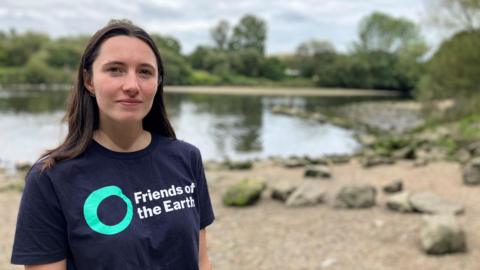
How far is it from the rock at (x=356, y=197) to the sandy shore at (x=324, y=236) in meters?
0.19

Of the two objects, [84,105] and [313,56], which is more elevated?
[313,56]

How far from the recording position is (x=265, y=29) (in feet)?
401

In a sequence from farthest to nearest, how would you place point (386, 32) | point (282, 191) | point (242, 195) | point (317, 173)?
1. point (386, 32)
2. point (317, 173)
3. point (282, 191)
4. point (242, 195)

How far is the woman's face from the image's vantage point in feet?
6.72

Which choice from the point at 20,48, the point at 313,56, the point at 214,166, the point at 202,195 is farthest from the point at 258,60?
the point at 202,195

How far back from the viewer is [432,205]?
869 cm

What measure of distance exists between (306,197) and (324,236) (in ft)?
6.49

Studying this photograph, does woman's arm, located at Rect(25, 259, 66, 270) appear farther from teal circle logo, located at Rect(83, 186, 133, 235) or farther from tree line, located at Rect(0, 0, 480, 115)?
tree line, located at Rect(0, 0, 480, 115)

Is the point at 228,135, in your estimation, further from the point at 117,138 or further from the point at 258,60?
Answer: the point at 258,60

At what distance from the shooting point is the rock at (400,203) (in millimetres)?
8812

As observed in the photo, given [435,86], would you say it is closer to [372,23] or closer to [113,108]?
[113,108]

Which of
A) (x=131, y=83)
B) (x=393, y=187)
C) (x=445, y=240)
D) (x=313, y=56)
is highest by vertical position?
(x=313, y=56)

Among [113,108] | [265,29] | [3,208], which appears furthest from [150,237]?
[265,29]

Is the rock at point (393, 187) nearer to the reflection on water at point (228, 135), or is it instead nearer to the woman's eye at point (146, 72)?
the woman's eye at point (146, 72)
